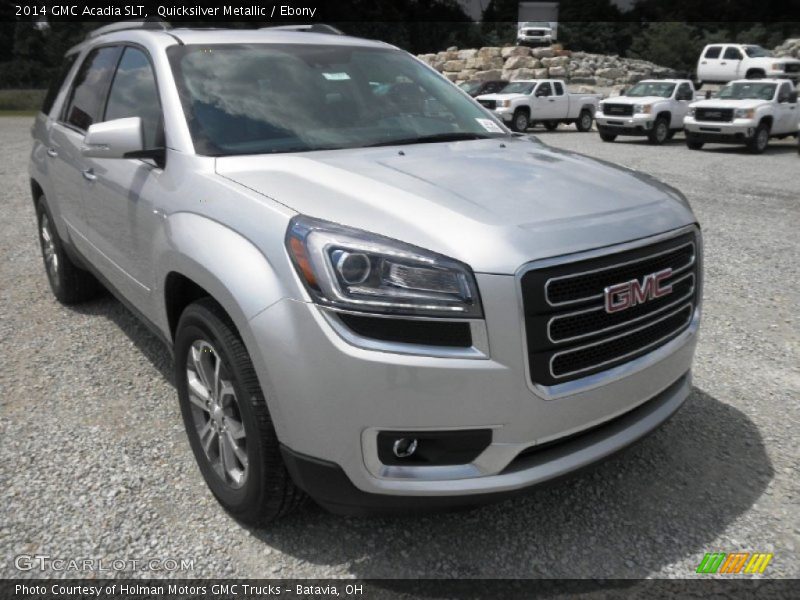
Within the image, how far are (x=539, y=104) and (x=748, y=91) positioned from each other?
7.53 meters

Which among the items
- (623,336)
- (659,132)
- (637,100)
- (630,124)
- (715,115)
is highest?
(623,336)

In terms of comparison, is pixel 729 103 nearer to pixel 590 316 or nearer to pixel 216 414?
pixel 590 316

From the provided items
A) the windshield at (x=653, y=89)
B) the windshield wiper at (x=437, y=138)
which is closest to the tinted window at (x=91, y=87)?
the windshield wiper at (x=437, y=138)

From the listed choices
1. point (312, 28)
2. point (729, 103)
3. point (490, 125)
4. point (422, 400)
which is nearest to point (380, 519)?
point (422, 400)

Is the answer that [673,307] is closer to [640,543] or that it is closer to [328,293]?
[640,543]

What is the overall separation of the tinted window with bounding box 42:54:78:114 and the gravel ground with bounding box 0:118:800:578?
167cm

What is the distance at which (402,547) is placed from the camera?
102 inches

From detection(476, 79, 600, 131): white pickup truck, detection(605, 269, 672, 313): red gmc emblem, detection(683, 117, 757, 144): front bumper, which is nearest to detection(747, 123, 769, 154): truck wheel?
detection(683, 117, 757, 144): front bumper

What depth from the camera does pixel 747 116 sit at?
16.6 meters

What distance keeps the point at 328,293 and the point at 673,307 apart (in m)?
1.37

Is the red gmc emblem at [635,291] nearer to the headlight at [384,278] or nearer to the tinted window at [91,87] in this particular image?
the headlight at [384,278]

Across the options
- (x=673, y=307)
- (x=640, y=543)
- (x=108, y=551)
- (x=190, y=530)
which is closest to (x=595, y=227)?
(x=673, y=307)

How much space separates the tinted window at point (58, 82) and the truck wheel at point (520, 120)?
64.9 feet

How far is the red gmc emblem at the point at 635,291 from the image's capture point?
230 cm
